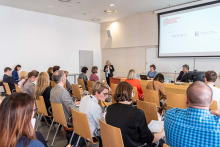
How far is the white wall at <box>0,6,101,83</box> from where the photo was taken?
743 centimetres

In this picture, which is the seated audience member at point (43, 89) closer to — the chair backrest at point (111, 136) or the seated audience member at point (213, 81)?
the chair backrest at point (111, 136)

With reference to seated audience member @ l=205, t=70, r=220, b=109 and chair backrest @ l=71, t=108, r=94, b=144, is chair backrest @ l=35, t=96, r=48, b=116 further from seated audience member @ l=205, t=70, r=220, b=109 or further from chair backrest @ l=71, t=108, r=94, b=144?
seated audience member @ l=205, t=70, r=220, b=109

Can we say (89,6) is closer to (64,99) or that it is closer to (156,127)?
(64,99)

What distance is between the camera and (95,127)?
7.52 feet

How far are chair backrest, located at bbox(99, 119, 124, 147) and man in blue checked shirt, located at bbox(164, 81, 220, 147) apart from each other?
46cm

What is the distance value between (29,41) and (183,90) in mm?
7165

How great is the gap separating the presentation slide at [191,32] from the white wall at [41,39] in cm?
471

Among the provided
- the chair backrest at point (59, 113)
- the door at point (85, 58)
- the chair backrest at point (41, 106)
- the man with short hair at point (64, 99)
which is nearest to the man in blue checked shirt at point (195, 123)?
the chair backrest at point (59, 113)

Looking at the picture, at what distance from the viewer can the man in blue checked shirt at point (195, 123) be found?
1.32 metres

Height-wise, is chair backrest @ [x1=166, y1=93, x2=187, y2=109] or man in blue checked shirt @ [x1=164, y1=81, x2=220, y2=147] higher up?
man in blue checked shirt @ [x1=164, y1=81, x2=220, y2=147]

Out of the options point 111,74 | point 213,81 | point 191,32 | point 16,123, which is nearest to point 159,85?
point 213,81

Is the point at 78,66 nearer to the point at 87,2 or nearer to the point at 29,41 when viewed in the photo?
the point at 29,41

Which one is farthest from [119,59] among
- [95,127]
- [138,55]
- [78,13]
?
[95,127]

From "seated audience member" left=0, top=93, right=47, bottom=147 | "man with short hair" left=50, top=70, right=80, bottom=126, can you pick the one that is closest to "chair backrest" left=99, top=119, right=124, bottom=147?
"seated audience member" left=0, top=93, right=47, bottom=147
